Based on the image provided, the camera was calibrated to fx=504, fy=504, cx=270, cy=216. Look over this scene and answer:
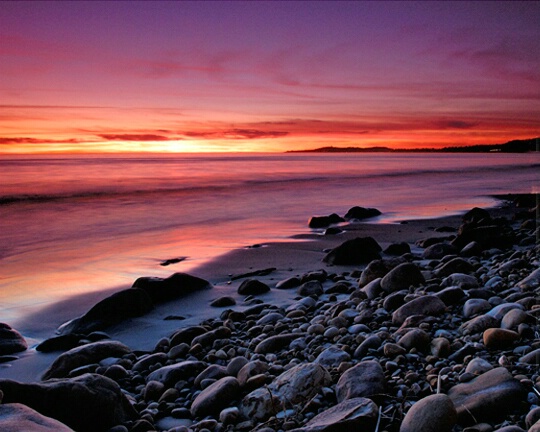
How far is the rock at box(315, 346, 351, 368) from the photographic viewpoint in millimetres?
3180

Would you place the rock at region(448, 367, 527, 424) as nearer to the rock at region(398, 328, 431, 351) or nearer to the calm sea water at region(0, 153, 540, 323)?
the rock at region(398, 328, 431, 351)

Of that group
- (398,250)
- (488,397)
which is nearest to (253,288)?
(398,250)

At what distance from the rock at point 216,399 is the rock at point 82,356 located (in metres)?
1.33

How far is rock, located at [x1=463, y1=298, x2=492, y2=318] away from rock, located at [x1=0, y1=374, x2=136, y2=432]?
2.48 m

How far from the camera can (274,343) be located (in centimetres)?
376

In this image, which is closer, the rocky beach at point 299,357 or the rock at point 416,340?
the rocky beach at point 299,357

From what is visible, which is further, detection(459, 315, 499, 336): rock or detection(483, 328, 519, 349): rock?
detection(459, 315, 499, 336): rock

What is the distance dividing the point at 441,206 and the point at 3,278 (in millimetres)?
13080

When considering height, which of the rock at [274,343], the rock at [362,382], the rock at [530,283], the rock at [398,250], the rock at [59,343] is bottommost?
the rock at [59,343]

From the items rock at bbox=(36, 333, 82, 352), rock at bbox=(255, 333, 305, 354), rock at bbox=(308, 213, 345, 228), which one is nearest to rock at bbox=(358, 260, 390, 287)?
rock at bbox=(255, 333, 305, 354)

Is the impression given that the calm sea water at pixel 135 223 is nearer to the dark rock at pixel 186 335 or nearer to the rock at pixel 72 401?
the dark rock at pixel 186 335

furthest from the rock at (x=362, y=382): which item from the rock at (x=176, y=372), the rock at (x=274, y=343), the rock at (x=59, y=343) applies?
the rock at (x=59, y=343)

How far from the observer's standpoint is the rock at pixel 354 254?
23.5ft

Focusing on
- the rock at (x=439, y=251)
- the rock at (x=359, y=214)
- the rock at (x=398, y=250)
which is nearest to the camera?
the rock at (x=439, y=251)
